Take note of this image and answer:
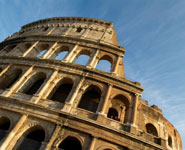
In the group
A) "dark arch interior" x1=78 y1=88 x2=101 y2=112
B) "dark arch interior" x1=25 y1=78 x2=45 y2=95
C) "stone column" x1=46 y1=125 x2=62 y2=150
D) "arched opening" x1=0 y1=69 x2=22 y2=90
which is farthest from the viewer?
"arched opening" x1=0 y1=69 x2=22 y2=90

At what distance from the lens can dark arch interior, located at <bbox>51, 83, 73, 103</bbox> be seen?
1028 cm

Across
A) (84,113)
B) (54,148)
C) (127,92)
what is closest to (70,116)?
(84,113)

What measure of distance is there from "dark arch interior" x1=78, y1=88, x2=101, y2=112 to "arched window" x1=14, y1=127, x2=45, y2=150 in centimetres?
328

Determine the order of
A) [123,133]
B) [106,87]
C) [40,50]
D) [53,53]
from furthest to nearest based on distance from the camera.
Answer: [40,50] → [53,53] → [106,87] → [123,133]

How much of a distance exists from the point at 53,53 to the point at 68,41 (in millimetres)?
2110

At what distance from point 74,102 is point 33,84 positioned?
457 cm

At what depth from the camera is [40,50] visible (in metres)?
14.6

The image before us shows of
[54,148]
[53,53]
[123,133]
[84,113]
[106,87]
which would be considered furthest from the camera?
[53,53]

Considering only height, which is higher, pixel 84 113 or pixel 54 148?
pixel 84 113

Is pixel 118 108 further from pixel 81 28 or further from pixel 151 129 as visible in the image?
pixel 81 28

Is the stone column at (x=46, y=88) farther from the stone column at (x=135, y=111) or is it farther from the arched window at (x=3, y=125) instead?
the stone column at (x=135, y=111)

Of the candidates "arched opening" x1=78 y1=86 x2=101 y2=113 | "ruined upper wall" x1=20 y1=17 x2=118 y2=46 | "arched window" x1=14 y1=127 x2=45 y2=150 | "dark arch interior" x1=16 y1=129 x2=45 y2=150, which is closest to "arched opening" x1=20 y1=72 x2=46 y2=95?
"arched window" x1=14 y1=127 x2=45 y2=150

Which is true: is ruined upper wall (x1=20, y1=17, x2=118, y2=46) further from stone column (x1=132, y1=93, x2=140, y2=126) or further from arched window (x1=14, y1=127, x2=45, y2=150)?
arched window (x1=14, y1=127, x2=45, y2=150)

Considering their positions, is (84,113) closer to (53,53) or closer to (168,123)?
(53,53)
